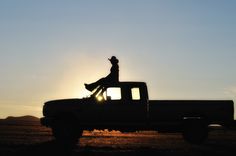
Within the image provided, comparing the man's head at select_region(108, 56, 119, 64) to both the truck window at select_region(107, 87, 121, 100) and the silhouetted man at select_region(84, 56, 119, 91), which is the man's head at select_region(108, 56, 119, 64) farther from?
the truck window at select_region(107, 87, 121, 100)

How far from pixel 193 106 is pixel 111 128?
119 inches

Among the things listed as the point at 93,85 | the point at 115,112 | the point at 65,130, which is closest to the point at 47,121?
the point at 65,130

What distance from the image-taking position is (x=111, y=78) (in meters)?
17.4

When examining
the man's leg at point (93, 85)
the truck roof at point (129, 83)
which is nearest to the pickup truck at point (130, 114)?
the truck roof at point (129, 83)

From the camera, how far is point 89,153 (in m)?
12.7

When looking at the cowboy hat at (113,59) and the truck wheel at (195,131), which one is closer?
the truck wheel at (195,131)

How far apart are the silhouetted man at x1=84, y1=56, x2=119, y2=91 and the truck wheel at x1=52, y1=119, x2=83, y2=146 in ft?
4.88

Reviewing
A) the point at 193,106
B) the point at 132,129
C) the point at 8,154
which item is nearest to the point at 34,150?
the point at 8,154

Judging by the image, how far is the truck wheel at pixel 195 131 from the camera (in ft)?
54.1

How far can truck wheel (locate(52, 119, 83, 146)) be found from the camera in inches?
640

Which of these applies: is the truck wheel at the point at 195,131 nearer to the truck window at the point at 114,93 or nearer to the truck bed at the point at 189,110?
the truck bed at the point at 189,110

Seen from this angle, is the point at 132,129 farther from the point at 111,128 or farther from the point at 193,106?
the point at 193,106

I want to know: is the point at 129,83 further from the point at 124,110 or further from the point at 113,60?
the point at 113,60

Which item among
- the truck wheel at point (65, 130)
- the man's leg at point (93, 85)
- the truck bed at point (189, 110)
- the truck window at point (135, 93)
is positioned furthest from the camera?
the man's leg at point (93, 85)
